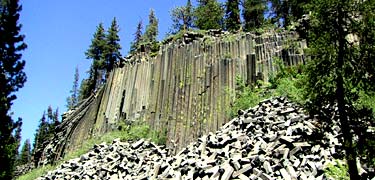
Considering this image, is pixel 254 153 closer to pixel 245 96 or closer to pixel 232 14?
pixel 245 96

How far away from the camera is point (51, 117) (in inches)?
3034

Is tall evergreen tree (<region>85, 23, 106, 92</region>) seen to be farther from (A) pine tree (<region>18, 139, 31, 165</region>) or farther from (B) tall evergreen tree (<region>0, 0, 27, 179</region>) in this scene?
(A) pine tree (<region>18, 139, 31, 165</region>)

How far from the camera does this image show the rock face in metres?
8.85

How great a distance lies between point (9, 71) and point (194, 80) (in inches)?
477

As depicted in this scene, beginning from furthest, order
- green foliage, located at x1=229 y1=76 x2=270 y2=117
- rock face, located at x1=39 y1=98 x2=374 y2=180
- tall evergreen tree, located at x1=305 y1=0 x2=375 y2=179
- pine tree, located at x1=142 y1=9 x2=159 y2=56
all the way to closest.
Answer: pine tree, located at x1=142 y1=9 x2=159 y2=56
green foliage, located at x1=229 y1=76 x2=270 y2=117
rock face, located at x1=39 y1=98 x2=374 y2=180
tall evergreen tree, located at x1=305 y1=0 x2=375 y2=179

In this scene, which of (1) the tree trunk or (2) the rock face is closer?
(1) the tree trunk

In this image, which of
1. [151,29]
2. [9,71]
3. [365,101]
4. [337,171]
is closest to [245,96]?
[365,101]

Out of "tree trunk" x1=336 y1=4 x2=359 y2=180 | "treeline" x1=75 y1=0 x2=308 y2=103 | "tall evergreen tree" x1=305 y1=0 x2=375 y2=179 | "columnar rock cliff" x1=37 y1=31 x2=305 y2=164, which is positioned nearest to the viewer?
"tree trunk" x1=336 y1=4 x2=359 y2=180

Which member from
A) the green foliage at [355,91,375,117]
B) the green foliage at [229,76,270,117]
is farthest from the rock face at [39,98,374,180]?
the green foliage at [355,91,375,117]

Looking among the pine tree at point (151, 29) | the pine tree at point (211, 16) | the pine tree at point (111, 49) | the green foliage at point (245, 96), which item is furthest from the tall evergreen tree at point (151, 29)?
the green foliage at point (245, 96)

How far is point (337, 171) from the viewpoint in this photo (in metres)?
7.79

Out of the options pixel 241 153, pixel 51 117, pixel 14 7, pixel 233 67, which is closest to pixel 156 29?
pixel 51 117

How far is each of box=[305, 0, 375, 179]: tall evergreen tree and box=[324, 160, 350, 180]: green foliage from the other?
3.18 feet

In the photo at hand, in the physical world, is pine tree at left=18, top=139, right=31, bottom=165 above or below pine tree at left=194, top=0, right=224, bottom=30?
below
